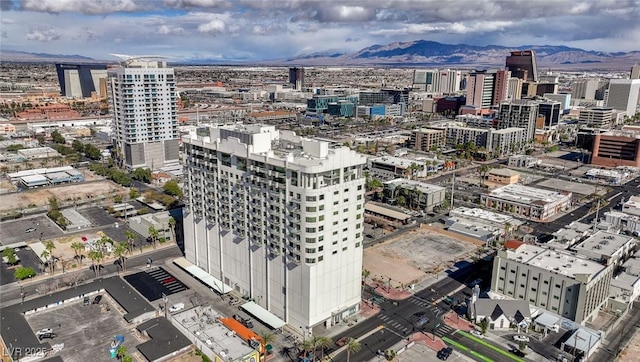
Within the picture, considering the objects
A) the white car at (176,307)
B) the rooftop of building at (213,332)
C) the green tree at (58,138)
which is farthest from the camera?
the green tree at (58,138)

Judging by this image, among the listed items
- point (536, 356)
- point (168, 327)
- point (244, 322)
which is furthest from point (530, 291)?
point (168, 327)

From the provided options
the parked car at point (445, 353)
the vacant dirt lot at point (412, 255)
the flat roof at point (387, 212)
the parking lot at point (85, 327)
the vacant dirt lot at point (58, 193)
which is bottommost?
the parking lot at point (85, 327)

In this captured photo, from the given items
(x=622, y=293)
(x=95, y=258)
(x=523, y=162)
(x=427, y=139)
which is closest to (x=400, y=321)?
(x=622, y=293)

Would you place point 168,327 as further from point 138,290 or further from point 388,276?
point 388,276

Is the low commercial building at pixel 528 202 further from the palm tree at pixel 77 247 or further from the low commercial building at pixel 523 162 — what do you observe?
the palm tree at pixel 77 247

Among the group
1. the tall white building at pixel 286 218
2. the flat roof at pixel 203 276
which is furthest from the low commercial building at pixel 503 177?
the flat roof at pixel 203 276

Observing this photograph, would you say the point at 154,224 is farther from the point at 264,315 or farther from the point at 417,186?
the point at 417,186

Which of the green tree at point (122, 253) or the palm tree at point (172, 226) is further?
the palm tree at point (172, 226)
